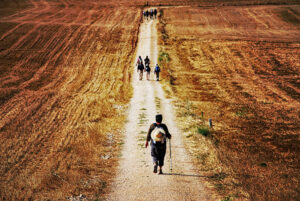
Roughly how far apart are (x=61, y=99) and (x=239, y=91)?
14893 millimetres

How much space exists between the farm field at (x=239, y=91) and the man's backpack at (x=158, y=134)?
7.87ft

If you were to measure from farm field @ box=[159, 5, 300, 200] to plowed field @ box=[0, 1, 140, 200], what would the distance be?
170 inches

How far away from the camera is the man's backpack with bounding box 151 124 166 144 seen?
10062 millimetres

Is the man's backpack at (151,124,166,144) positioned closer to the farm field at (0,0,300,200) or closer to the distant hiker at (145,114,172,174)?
the distant hiker at (145,114,172,174)

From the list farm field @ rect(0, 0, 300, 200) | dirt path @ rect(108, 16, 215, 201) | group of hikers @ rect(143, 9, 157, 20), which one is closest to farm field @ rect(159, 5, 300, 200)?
farm field @ rect(0, 0, 300, 200)

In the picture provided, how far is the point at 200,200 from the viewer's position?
9266 mm

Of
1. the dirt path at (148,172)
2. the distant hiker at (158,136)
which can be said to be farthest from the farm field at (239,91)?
the distant hiker at (158,136)

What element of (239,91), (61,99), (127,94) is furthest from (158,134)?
(239,91)

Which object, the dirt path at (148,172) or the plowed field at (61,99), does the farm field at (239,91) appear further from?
the plowed field at (61,99)

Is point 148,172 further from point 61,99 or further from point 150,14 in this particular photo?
point 150,14

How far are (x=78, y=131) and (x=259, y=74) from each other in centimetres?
2247

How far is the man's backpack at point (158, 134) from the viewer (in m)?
10.1

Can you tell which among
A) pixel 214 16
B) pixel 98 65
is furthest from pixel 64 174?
pixel 214 16

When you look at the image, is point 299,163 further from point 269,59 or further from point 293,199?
point 269,59
